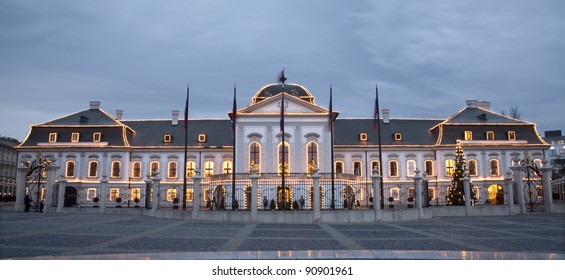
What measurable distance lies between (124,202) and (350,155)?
23.4 metres

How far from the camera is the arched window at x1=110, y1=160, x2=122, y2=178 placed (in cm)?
4635

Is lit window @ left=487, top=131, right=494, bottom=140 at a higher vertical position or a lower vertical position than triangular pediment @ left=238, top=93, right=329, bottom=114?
lower

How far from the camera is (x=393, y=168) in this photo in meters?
47.2

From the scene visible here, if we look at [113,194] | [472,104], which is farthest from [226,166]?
[472,104]

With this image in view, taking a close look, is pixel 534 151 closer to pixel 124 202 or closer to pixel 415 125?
pixel 415 125

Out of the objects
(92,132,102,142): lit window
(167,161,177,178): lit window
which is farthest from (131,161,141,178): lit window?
(92,132,102,142): lit window

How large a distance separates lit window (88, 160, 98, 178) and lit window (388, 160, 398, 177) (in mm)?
30928

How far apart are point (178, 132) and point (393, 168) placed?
24049 mm

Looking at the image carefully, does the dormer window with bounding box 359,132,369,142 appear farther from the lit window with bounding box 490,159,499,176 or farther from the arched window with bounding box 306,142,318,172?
the lit window with bounding box 490,159,499,176

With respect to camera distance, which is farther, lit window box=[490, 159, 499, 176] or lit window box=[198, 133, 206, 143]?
lit window box=[198, 133, 206, 143]

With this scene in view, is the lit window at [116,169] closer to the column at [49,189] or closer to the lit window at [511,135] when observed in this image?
the column at [49,189]

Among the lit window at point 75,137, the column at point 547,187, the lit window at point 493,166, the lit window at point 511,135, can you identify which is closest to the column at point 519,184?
the column at point 547,187

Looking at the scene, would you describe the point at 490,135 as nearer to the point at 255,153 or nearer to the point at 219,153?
the point at 255,153

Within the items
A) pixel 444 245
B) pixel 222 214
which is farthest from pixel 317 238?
pixel 222 214
